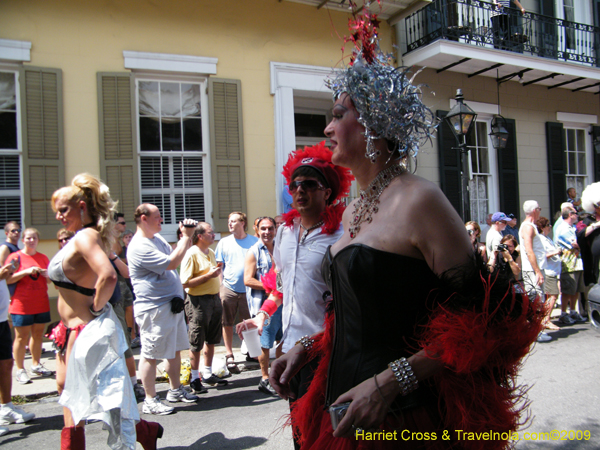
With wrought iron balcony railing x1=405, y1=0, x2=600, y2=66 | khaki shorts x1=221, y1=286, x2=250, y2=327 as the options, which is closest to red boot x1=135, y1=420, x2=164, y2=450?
khaki shorts x1=221, y1=286, x2=250, y2=327

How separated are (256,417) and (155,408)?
39.8 inches

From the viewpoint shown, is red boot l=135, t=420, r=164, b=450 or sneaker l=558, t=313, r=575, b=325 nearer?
red boot l=135, t=420, r=164, b=450

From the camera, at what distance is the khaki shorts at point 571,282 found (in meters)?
8.19

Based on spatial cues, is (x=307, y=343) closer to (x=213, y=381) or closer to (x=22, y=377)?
(x=213, y=381)

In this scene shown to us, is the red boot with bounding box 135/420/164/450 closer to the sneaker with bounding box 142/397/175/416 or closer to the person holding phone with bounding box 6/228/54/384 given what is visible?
the sneaker with bounding box 142/397/175/416

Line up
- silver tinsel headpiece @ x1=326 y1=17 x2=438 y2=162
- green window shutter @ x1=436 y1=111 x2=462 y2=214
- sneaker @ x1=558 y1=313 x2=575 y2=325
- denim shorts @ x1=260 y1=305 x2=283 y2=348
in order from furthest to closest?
green window shutter @ x1=436 y1=111 x2=462 y2=214
sneaker @ x1=558 y1=313 x2=575 y2=325
denim shorts @ x1=260 y1=305 x2=283 y2=348
silver tinsel headpiece @ x1=326 y1=17 x2=438 y2=162

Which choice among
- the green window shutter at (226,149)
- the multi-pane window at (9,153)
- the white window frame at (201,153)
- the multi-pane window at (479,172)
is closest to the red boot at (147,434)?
the white window frame at (201,153)

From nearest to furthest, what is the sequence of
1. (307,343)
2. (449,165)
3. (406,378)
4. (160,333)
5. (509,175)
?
(406,378), (307,343), (160,333), (449,165), (509,175)

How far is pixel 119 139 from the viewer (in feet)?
26.6

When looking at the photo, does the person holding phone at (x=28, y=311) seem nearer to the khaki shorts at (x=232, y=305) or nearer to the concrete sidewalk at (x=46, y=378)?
the concrete sidewalk at (x=46, y=378)

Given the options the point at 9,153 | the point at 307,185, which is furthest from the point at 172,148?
the point at 307,185

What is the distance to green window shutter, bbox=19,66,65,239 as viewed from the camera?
7.52m

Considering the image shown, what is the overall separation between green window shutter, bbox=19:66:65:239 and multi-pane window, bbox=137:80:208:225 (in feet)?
4.52

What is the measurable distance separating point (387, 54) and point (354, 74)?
0.72 feet
